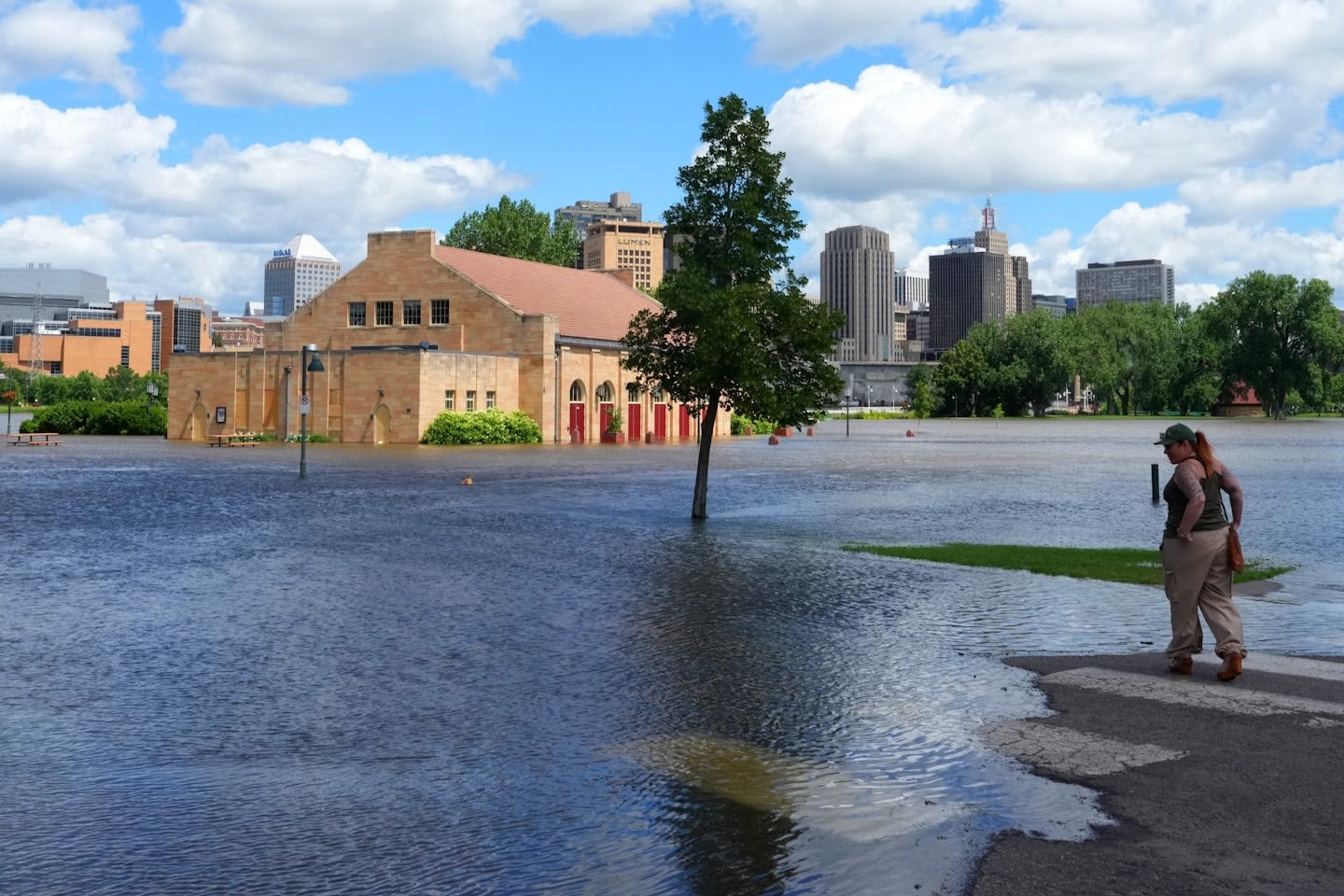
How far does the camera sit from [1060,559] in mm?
17375

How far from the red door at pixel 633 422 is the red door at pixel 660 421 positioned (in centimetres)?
152

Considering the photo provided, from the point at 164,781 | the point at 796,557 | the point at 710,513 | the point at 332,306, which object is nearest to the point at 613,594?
the point at 796,557

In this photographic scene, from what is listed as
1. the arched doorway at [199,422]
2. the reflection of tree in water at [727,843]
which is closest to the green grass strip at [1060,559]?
the reflection of tree in water at [727,843]

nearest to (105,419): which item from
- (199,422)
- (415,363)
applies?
(199,422)

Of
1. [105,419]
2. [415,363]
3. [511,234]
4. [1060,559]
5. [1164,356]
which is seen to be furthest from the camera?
[1164,356]

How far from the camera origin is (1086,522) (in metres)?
23.6

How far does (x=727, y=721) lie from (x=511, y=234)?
9256 centimetres

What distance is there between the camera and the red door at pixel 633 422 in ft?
238

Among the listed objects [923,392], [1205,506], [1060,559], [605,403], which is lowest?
[1060,559]

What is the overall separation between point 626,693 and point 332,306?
6558cm

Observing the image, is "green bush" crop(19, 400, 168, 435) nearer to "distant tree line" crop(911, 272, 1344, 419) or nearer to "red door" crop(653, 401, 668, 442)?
"red door" crop(653, 401, 668, 442)

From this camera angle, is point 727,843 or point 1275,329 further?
point 1275,329

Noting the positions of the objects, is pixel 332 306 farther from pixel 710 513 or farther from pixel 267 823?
pixel 267 823

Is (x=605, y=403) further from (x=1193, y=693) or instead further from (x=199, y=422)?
(x=1193, y=693)
